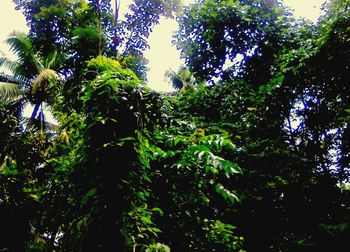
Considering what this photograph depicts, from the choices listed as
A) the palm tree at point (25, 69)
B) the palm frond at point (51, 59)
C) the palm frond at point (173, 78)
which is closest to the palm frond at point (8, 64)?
the palm tree at point (25, 69)

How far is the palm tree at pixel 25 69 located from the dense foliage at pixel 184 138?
0.05 meters

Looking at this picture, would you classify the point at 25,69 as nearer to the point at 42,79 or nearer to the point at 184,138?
the point at 42,79

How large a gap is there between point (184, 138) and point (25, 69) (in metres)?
10.3

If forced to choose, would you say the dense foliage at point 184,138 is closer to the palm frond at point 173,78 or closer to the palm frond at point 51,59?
the palm frond at point 51,59

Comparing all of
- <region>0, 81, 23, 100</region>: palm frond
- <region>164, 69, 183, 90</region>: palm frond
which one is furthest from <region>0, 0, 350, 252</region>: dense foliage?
<region>164, 69, 183, 90</region>: palm frond

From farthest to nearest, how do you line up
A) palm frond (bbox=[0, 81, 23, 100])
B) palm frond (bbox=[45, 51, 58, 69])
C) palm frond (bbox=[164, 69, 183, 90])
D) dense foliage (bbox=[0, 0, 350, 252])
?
palm frond (bbox=[164, 69, 183, 90])
palm frond (bbox=[0, 81, 23, 100])
palm frond (bbox=[45, 51, 58, 69])
dense foliage (bbox=[0, 0, 350, 252])

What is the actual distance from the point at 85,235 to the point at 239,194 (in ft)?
14.3

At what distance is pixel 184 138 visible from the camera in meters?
3.37

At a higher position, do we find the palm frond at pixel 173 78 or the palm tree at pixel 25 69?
the palm frond at pixel 173 78

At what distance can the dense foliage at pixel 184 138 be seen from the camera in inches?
114

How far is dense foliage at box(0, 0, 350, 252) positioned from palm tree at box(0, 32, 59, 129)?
50 millimetres

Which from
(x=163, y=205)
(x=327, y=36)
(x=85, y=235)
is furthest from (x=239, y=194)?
(x=85, y=235)

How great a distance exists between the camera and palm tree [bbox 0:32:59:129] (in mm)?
11297

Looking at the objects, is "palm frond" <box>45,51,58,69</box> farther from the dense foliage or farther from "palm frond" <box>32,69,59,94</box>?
"palm frond" <box>32,69,59,94</box>
